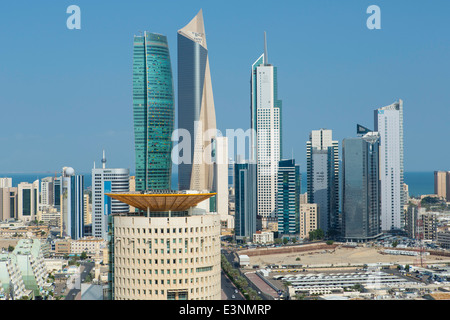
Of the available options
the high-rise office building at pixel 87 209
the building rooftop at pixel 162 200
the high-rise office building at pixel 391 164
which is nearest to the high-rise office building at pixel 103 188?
the high-rise office building at pixel 87 209

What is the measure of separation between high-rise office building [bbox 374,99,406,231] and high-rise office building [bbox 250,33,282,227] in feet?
15.1

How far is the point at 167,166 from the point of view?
23.7m

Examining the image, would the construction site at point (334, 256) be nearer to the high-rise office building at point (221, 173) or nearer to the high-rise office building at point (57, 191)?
the high-rise office building at point (221, 173)

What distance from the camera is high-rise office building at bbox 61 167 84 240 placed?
878 inches

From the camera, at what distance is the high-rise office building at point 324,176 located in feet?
77.2

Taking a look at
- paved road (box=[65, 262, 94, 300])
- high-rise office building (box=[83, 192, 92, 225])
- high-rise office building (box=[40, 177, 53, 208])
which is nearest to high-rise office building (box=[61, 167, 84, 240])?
high-rise office building (box=[83, 192, 92, 225])

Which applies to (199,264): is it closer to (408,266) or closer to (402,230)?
(408,266)

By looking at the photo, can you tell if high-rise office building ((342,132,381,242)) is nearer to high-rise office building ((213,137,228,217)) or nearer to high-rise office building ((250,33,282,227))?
high-rise office building ((250,33,282,227))

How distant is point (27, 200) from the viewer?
26578mm

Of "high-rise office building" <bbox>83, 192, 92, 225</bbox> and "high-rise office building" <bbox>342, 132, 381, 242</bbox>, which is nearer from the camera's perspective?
"high-rise office building" <bbox>342, 132, 381, 242</bbox>

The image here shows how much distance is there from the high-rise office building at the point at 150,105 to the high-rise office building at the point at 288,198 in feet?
14.7
